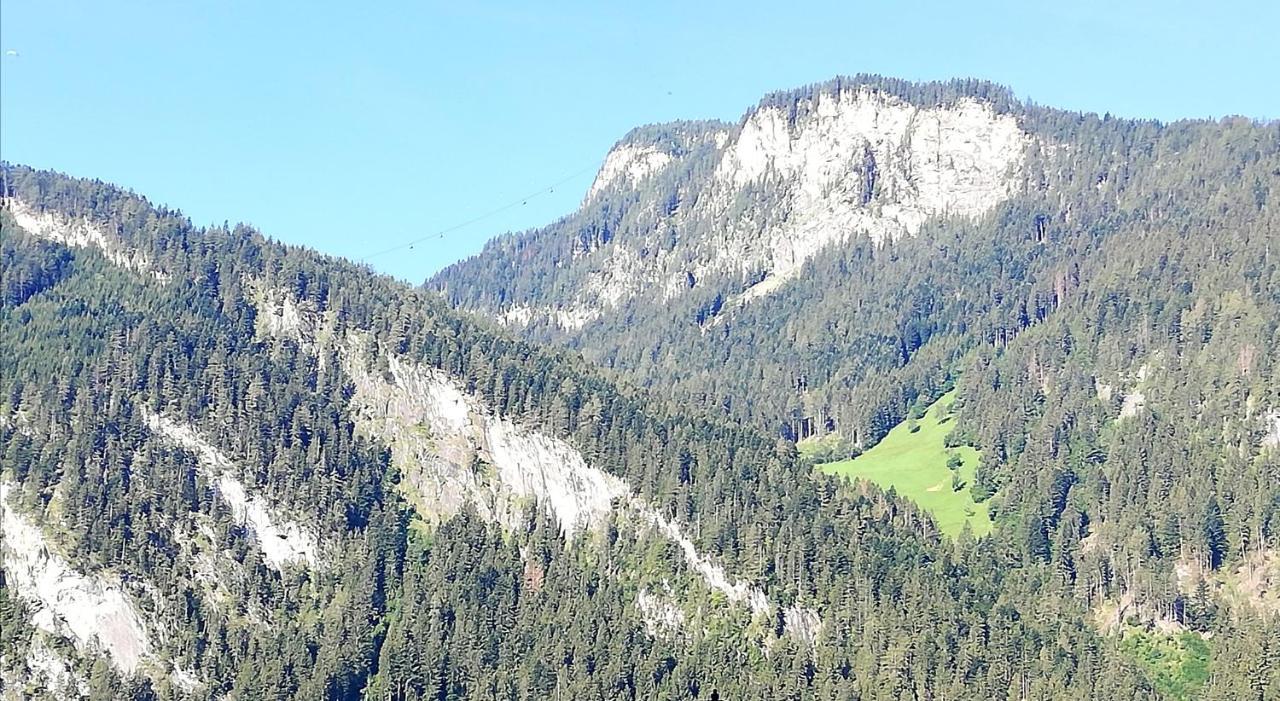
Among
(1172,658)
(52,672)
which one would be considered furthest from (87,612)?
(1172,658)

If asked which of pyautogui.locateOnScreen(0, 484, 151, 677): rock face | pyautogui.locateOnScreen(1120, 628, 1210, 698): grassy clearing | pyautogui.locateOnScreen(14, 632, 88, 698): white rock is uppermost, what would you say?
pyautogui.locateOnScreen(0, 484, 151, 677): rock face

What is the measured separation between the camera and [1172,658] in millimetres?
187875

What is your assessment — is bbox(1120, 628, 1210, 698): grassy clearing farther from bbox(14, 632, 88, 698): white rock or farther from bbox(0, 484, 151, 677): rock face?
bbox(14, 632, 88, 698): white rock

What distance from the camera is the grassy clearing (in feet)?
592

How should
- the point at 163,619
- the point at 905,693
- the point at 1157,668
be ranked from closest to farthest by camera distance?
the point at 905,693
the point at 1157,668
the point at 163,619

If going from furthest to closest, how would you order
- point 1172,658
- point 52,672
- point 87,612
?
1. point 87,612
2. point 52,672
3. point 1172,658

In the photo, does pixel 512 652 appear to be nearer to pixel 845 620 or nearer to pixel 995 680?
pixel 845 620

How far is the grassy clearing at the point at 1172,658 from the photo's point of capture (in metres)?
180

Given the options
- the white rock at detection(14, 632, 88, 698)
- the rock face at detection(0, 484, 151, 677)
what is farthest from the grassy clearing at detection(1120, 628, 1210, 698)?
the white rock at detection(14, 632, 88, 698)

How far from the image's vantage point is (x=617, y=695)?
181125 mm

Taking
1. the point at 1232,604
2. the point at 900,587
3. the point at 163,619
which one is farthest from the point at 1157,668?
the point at 163,619

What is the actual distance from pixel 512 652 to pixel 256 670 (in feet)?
95.9

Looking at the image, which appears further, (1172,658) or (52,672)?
(52,672)

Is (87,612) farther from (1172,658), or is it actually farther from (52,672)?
(1172,658)
